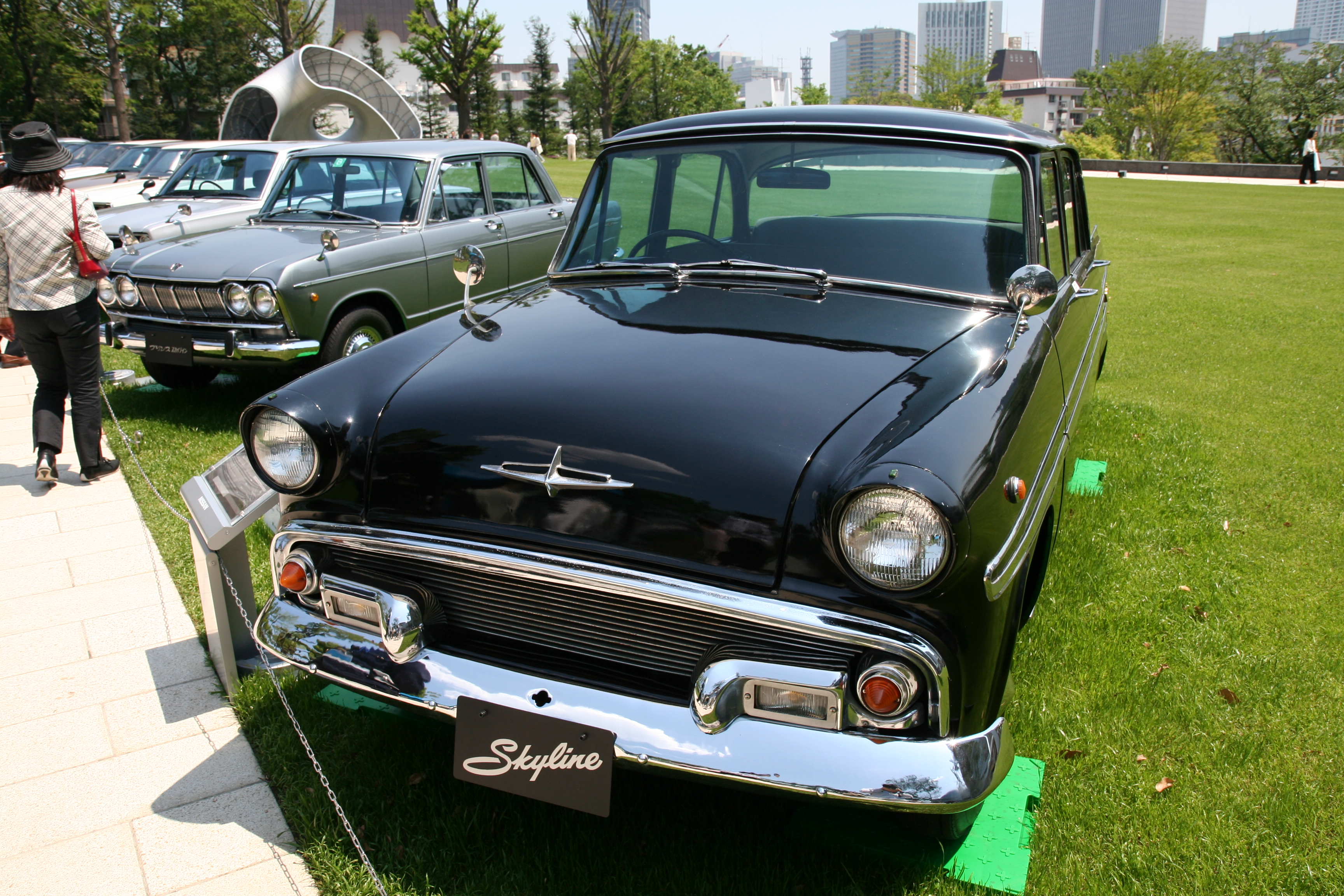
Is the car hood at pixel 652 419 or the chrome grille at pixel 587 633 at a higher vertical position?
the car hood at pixel 652 419

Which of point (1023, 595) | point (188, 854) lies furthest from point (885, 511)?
point (188, 854)

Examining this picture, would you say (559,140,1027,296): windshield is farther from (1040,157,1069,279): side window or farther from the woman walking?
the woman walking

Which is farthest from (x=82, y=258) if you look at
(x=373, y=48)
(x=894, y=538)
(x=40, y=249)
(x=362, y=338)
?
(x=373, y=48)

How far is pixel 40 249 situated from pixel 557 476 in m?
4.22

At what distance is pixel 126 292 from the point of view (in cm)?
624

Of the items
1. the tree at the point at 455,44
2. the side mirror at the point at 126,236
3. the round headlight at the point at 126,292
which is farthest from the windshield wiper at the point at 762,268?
the tree at the point at 455,44

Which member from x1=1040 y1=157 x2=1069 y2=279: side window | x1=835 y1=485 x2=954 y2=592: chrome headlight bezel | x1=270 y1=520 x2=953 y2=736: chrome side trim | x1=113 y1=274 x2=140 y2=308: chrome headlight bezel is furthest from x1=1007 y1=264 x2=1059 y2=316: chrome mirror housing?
x1=113 y1=274 x2=140 y2=308: chrome headlight bezel

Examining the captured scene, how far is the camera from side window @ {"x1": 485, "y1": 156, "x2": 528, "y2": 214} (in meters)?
7.55

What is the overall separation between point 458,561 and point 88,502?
3.97 metres

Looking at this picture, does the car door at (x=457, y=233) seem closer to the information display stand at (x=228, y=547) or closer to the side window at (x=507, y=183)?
the side window at (x=507, y=183)

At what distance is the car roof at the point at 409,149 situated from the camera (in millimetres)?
7000

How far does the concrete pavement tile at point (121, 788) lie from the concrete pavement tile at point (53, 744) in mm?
47

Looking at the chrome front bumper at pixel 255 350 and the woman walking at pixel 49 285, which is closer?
the woman walking at pixel 49 285

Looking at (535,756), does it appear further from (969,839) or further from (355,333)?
(355,333)
